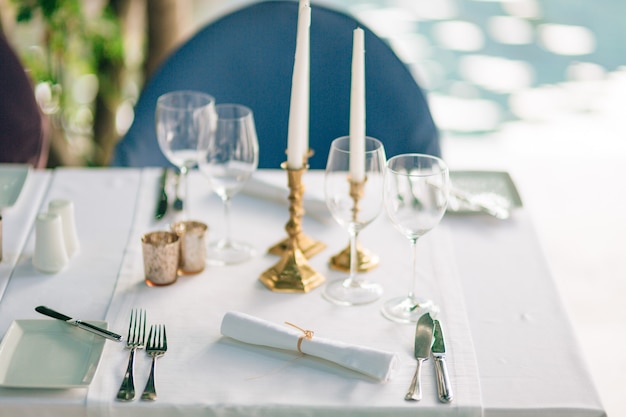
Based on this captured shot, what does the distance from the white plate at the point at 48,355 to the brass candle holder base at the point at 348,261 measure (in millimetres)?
398

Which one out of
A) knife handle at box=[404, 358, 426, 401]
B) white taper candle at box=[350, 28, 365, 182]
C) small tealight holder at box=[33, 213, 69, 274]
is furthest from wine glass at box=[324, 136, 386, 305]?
small tealight holder at box=[33, 213, 69, 274]

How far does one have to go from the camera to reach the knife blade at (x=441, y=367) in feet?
3.70

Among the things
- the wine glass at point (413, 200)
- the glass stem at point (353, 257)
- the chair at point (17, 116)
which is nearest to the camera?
the wine glass at point (413, 200)

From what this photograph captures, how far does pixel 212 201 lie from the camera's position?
172 cm

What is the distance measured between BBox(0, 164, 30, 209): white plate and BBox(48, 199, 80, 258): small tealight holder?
8.6 inches

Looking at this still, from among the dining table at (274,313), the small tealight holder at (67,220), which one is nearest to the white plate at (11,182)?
the dining table at (274,313)

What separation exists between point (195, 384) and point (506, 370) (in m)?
0.42

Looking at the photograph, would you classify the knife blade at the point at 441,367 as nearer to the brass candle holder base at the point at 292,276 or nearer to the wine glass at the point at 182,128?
the brass candle holder base at the point at 292,276

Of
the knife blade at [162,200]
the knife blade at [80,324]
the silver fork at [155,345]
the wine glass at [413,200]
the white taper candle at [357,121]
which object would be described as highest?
the white taper candle at [357,121]

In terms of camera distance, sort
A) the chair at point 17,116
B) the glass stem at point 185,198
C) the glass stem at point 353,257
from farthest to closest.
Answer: the chair at point 17,116 < the glass stem at point 185,198 < the glass stem at point 353,257

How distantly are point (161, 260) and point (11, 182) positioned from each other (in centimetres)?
55

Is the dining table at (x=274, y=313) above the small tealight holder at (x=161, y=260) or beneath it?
beneath

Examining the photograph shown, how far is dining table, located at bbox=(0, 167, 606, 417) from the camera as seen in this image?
1128 mm

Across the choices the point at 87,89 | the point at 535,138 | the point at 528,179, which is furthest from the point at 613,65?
the point at 87,89
